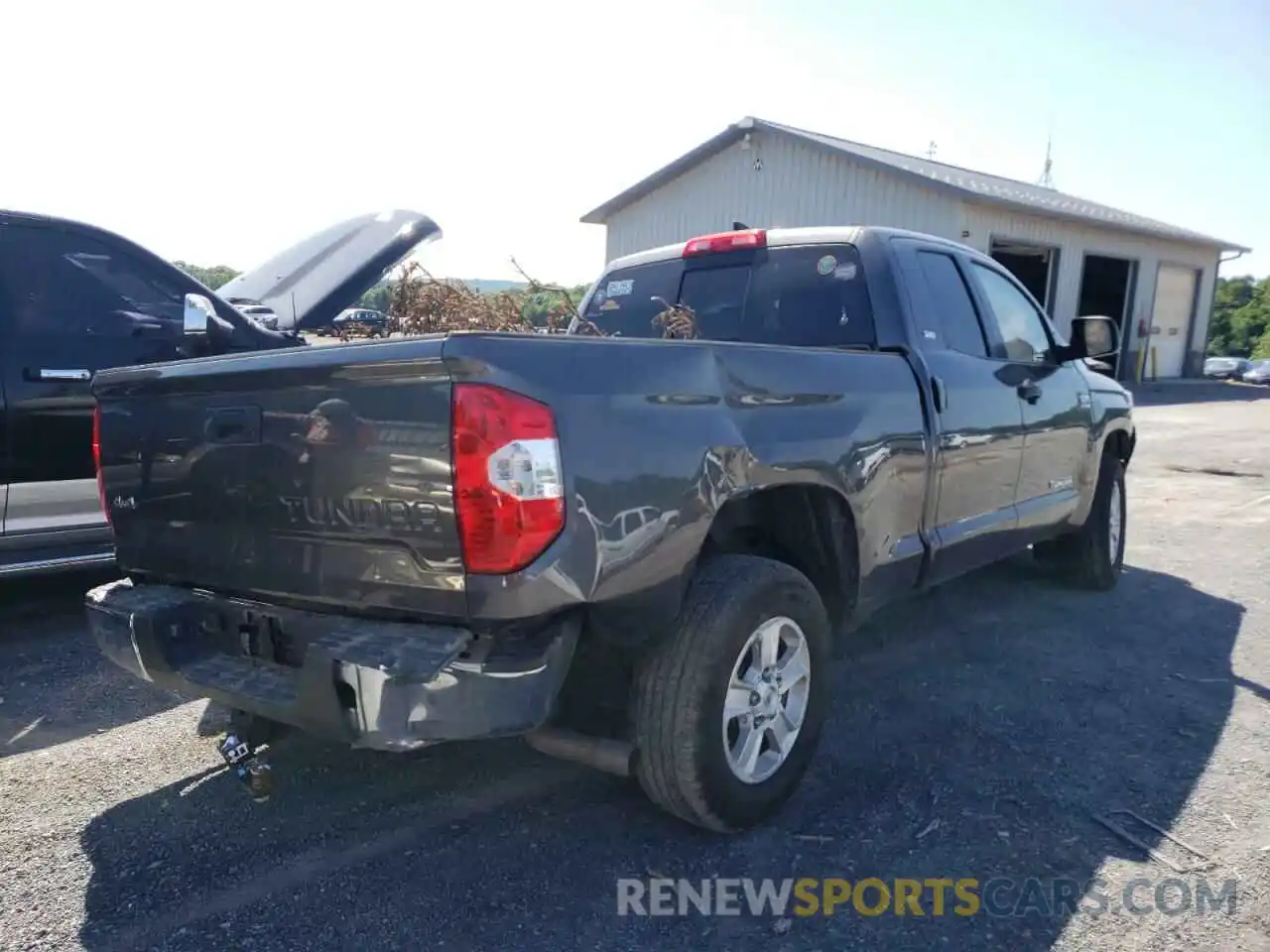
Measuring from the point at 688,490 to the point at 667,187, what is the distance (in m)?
20.8

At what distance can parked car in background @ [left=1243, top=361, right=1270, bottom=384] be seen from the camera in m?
33.2

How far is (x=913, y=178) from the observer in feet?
59.9

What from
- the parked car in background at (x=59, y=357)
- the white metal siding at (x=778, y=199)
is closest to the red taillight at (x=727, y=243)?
the parked car in background at (x=59, y=357)

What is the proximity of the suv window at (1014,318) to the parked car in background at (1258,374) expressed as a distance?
113 ft

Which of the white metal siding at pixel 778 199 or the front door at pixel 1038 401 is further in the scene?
the white metal siding at pixel 778 199

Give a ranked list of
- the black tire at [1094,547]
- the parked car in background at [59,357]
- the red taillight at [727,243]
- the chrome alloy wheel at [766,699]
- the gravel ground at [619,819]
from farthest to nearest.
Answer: the black tire at [1094,547], the parked car in background at [59,357], the red taillight at [727,243], the chrome alloy wheel at [766,699], the gravel ground at [619,819]

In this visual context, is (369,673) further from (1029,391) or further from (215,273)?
(215,273)

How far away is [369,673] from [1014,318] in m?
3.93

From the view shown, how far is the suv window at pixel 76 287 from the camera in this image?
464 centimetres

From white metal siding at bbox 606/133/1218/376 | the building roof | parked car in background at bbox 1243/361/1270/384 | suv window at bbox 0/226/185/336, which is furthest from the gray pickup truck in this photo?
parked car in background at bbox 1243/361/1270/384

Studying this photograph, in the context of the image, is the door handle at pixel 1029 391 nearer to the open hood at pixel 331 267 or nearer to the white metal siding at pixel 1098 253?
the open hood at pixel 331 267

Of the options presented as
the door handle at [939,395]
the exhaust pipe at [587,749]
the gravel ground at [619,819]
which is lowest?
the gravel ground at [619,819]

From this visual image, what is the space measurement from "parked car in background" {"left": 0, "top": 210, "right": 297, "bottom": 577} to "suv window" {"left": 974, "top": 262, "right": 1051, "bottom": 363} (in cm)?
378

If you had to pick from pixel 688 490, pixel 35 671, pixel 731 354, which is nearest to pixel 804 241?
pixel 731 354
